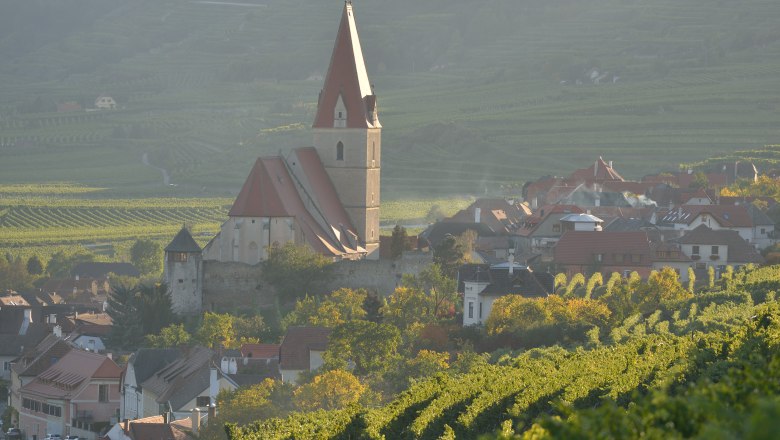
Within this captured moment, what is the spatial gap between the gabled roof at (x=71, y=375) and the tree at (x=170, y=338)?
2055mm

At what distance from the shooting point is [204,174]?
14750 cm

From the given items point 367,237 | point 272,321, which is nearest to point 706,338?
point 272,321

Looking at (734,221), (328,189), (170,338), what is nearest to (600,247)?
(734,221)

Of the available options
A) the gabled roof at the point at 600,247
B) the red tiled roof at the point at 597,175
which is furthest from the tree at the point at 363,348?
the red tiled roof at the point at 597,175

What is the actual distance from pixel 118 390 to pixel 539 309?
12288 mm

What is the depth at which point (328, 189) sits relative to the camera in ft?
236

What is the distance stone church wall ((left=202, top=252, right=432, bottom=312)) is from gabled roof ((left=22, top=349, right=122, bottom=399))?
29.4ft

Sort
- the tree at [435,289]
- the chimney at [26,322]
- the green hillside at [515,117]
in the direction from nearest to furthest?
the tree at [435,289] < the chimney at [26,322] < the green hillside at [515,117]

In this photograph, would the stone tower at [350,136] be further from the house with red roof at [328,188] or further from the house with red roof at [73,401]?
the house with red roof at [73,401]

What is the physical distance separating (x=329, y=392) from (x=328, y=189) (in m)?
29.9

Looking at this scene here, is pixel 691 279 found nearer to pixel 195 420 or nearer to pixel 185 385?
pixel 185 385

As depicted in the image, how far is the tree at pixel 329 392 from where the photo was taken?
41.9m

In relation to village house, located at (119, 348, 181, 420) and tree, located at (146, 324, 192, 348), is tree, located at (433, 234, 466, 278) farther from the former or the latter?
village house, located at (119, 348, 181, 420)

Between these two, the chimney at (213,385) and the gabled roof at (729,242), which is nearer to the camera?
the chimney at (213,385)
